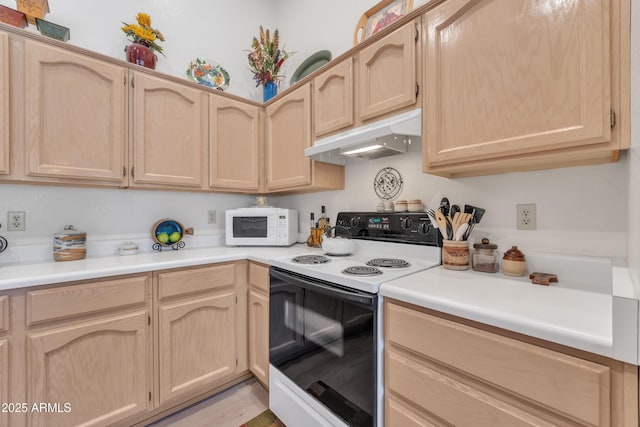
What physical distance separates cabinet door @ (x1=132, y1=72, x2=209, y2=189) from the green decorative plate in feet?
2.90

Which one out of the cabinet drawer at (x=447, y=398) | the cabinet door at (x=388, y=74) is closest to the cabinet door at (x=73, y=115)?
the cabinet door at (x=388, y=74)

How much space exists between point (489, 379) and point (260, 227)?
67.2 inches

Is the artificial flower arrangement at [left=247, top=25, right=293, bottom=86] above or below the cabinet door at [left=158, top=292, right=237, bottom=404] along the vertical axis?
above

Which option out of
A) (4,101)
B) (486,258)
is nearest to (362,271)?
(486,258)

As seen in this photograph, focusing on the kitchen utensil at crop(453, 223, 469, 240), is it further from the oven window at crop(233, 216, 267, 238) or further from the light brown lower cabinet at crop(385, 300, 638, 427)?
the oven window at crop(233, 216, 267, 238)

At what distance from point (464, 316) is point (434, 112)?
0.87m

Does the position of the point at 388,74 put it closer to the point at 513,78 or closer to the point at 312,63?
the point at 513,78

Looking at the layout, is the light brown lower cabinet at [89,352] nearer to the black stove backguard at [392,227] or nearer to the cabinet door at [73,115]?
the cabinet door at [73,115]

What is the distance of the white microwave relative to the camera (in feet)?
6.76

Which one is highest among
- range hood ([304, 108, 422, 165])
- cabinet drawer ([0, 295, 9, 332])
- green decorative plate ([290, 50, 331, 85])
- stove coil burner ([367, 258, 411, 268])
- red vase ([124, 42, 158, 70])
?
green decorative plate ([290, 50, 331, 85])

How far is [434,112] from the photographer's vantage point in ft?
3.85

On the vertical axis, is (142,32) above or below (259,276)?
above

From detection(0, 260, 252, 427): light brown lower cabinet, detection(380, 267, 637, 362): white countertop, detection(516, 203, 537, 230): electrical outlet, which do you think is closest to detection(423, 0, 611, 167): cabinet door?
detection(516, 203, 537, 230): electrical outlet

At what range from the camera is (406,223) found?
1.49 m
